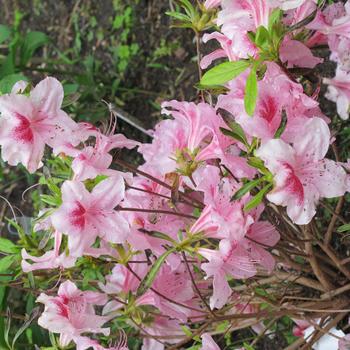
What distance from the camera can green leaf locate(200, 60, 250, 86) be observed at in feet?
2.96

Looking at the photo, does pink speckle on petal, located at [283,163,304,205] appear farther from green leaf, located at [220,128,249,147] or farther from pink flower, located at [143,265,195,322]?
pink flower, located at [143,265,195,322]

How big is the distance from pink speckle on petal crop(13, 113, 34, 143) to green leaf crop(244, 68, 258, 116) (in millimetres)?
314

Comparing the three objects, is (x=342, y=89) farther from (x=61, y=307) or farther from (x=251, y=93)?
(x=61, y=307)

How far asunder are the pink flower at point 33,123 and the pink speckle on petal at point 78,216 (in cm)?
10

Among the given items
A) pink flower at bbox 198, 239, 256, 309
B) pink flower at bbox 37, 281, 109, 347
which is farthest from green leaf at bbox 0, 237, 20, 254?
pink flower at bbox 198, 239, 256, 309

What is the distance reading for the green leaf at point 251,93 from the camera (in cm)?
86

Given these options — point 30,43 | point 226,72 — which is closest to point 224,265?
point 226,72

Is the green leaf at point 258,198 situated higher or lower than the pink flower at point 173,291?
higher

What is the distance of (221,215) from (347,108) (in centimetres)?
26

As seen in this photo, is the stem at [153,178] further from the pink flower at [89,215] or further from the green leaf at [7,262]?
the green leaf at [7,262]

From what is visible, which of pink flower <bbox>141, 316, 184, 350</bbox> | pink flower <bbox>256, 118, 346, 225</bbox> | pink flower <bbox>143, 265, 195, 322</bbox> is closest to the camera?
pink flower <bbox>256, 118, 346, 225</bbox>

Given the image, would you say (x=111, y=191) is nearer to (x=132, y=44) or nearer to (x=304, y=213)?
(x=304, y=213)

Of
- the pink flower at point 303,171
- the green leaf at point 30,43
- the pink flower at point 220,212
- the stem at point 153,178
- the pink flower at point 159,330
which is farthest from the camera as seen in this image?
the green leaf at point 30,43

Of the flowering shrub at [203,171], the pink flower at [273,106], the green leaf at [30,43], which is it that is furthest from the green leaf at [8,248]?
the green leaf at [30,43]
